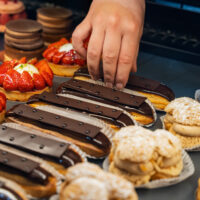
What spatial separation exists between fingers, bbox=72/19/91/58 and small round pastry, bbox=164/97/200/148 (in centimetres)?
91

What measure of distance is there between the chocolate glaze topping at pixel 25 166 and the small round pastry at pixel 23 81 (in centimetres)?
116

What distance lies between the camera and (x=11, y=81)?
130 inches

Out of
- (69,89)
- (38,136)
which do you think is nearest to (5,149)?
(38,136)

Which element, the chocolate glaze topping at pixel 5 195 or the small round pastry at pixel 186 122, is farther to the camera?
the small round pastry at pixel 186 122

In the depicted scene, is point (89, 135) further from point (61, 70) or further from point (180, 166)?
point (61, 70)

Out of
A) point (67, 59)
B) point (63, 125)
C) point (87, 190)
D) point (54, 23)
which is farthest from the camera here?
point (54, 23)

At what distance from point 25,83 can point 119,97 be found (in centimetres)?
84

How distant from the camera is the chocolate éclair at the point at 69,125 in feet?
8.29

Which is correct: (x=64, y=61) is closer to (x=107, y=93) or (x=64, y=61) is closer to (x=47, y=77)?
(x=47, y=77)

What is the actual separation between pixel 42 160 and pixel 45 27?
2.60m

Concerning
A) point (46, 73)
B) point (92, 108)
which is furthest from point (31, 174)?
point (46, 73)

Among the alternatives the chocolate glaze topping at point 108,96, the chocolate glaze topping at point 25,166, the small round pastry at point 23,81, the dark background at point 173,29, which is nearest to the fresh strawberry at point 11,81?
the small round pastry at point 23,81

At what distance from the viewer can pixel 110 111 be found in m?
2.88

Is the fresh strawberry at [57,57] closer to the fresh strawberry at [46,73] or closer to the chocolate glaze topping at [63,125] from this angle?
the fresh strawberry at [46,73]
